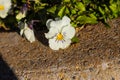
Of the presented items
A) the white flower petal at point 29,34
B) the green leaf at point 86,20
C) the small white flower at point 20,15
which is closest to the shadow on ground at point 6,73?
the white flower petal at point 29,34

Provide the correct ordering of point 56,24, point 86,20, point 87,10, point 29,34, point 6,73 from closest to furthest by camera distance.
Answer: point 6,73 → point 56,24 → point 29,34 → point 86,20 → point 87,10

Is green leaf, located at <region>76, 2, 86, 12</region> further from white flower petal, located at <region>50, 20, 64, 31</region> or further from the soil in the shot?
white flower petal, located at <region>50, 20, 64, 31</region>

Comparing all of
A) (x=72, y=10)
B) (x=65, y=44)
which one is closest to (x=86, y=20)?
(x=72, y=10)

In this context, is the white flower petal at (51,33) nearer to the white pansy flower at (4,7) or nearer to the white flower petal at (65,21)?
the white flower petal at (65,21)

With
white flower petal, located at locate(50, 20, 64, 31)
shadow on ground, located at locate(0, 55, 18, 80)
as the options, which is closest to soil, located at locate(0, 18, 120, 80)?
shadow on ground, located at locate(0, 55, 18, 80)

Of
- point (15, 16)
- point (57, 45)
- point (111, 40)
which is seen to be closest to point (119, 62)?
point (111, 40)

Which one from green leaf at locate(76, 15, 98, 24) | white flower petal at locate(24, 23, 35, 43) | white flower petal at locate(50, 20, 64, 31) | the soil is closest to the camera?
the soil

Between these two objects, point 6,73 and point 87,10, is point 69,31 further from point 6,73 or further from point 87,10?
point 6,73
